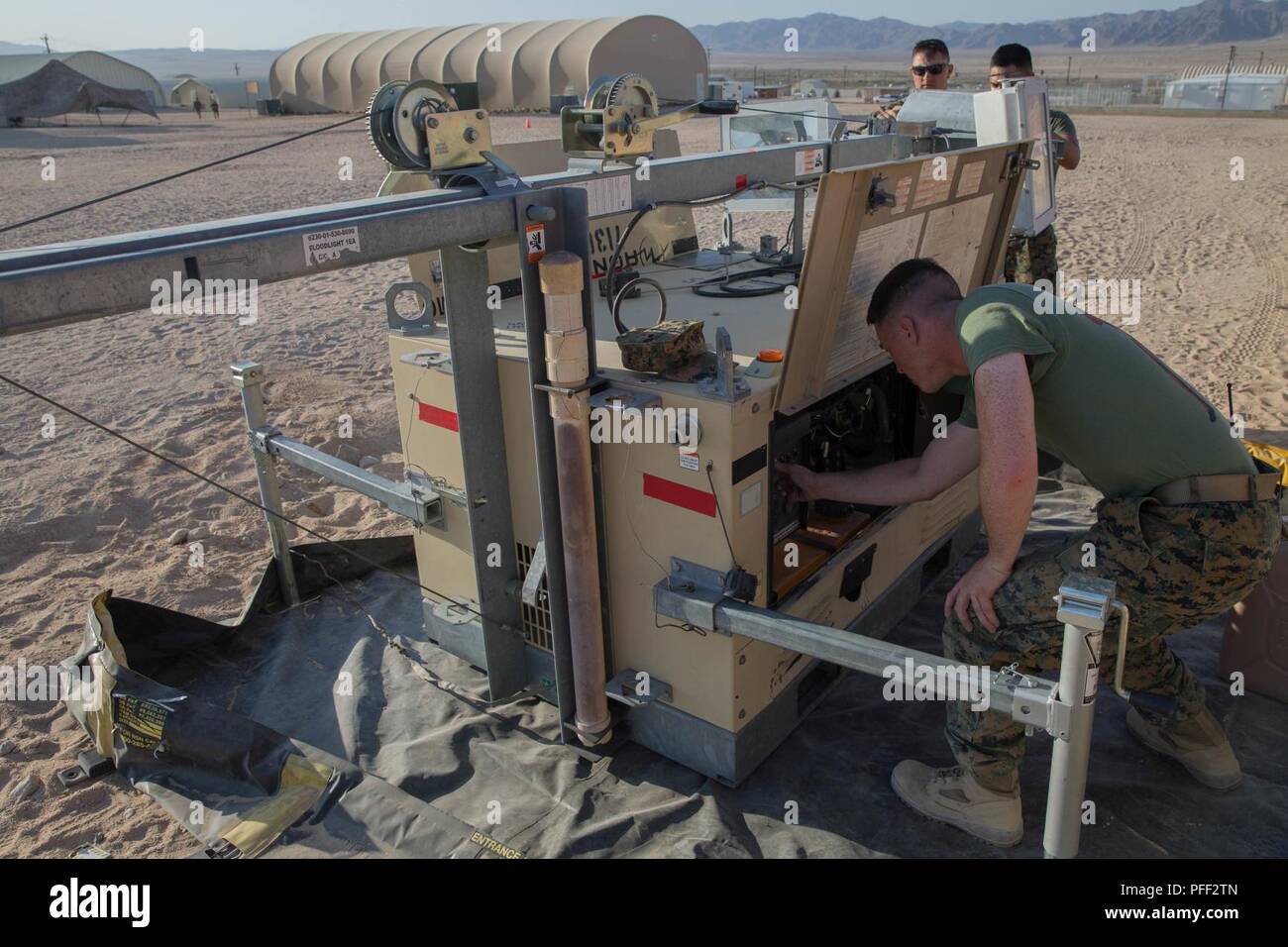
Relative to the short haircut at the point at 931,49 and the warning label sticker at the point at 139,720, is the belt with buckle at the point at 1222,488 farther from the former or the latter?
the short haircut at the point at 931,49

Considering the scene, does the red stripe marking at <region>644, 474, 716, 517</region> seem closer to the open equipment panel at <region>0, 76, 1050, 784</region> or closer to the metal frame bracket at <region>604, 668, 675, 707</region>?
the open equipment panel at <region>0, 76, 1050, 784</region>

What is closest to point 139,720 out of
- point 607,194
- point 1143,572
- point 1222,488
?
point 607,194

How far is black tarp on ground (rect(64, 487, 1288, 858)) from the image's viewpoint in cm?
286

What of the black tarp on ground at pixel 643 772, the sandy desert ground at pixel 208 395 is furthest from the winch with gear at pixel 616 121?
the sandy desert ground at pixel 208 395

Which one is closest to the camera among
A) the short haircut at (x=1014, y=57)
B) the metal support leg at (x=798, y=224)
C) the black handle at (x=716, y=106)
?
the black handle at (x=716, y=106)

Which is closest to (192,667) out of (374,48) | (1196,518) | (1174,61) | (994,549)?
(994,549)

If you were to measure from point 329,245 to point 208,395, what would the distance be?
5.18 meters

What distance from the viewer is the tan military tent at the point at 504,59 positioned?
31234 millimetres

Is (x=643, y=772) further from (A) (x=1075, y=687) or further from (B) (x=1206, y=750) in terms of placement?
(B) (x=1206, y=750)

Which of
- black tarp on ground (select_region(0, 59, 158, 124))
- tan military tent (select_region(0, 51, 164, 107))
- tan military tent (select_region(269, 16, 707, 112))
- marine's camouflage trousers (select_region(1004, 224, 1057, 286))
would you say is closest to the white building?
tan military tent (select_region(269, 16, 707, 112))

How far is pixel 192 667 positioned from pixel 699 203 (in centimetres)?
265

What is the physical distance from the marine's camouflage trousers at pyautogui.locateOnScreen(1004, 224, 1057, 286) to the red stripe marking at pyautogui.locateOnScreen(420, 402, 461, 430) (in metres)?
3.51

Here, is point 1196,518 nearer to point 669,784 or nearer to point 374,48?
point 669,784

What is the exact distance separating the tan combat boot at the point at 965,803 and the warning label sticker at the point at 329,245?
2.25 m
